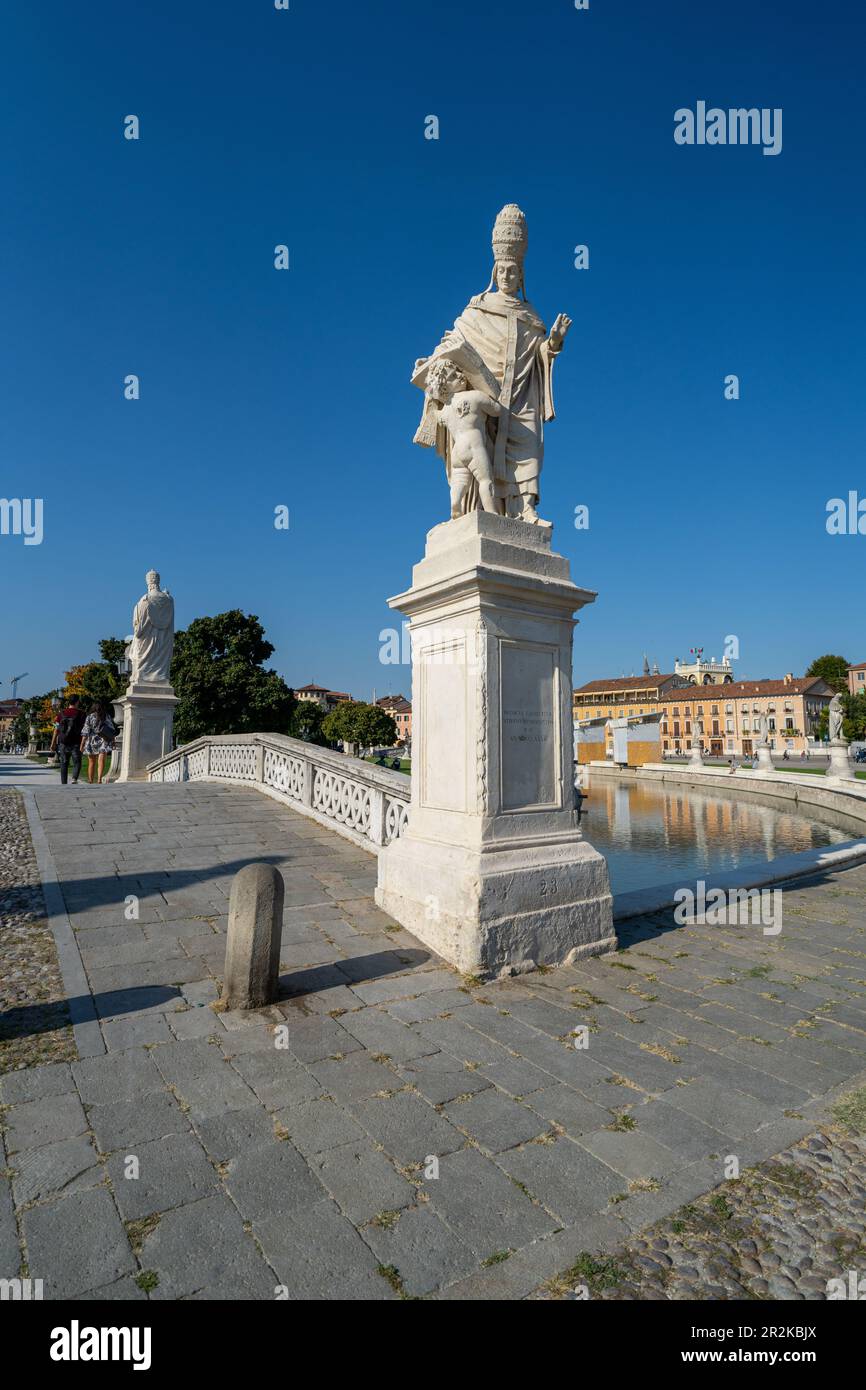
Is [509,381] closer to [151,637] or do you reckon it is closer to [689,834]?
[689,834]

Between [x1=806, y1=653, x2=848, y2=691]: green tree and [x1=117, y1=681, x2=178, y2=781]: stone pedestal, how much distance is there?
3725 inches

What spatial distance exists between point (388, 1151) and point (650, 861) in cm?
1022

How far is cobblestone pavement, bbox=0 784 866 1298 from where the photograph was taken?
80.4 inches

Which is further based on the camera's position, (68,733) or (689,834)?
(689,834)

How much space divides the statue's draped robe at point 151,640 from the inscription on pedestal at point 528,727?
1424 centimetres

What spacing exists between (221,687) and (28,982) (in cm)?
3380

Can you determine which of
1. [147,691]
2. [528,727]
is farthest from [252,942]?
[147,691]

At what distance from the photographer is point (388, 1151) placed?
252 cm

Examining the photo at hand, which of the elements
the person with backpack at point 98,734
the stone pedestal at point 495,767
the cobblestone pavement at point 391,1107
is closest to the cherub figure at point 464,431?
the stone pedestal at point 495,767

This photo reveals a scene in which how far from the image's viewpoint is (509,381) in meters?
5.42

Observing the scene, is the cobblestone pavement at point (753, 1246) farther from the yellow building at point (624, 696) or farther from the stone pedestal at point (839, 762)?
the yellow building at point (624, 696)

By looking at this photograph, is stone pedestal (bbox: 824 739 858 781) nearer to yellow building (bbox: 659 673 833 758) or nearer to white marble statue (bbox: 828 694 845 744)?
white marble statue (bbox: 828 694 845 744)

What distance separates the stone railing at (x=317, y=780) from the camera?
24.4 ft

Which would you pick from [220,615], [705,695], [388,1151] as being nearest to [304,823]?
[388,1151]
